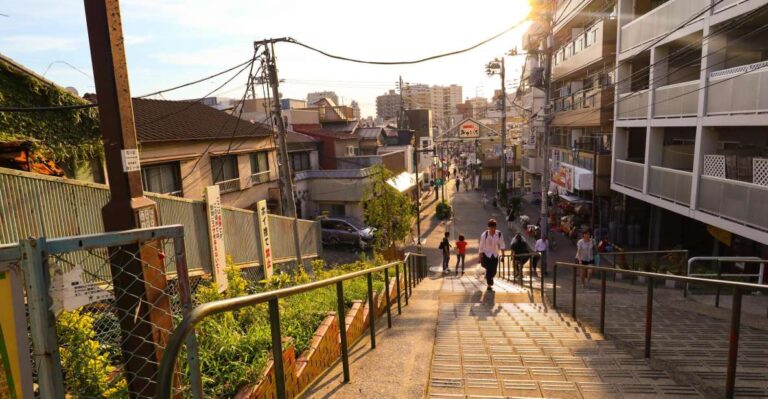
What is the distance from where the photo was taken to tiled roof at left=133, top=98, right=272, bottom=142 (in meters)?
14.7

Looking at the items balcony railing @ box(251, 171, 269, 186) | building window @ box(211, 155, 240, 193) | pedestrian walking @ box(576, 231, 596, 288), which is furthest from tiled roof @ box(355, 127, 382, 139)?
pedestrian walking @ box(576, 231, 596, 288)

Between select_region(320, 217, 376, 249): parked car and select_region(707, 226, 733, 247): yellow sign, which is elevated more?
select_region(707, 226, 733, 247): yellow sign

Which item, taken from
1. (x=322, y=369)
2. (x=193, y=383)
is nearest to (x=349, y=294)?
(x=322, y=369)

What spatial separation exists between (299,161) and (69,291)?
26.4m

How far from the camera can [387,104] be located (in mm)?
155750

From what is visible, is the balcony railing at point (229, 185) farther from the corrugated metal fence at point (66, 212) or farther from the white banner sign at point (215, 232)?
the white banner sign at point (215, 232)

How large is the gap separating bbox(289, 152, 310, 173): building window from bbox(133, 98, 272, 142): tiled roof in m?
6.41

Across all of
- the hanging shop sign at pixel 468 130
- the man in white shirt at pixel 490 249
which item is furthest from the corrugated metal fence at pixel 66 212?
the hanging shop sign at pixel 468 130

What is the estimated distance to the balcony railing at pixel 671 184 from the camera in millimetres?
12891

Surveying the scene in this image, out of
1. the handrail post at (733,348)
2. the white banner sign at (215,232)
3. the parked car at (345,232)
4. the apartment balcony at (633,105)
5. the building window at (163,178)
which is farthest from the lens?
the parked car at (345,232)

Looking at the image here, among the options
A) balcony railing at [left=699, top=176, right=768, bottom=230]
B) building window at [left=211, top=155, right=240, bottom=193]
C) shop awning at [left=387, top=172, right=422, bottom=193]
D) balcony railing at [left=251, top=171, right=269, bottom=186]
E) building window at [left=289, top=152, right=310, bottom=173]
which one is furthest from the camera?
shop awning at [left=387, top=172, right=422, bottom=193]

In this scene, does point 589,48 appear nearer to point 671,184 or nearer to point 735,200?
point 671,184

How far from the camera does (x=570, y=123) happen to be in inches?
947

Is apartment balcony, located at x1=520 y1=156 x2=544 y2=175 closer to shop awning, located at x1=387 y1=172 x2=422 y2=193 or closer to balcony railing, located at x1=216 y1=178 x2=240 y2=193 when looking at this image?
shop awning, located at x1=387 y1=172 x2=422 y2=193
